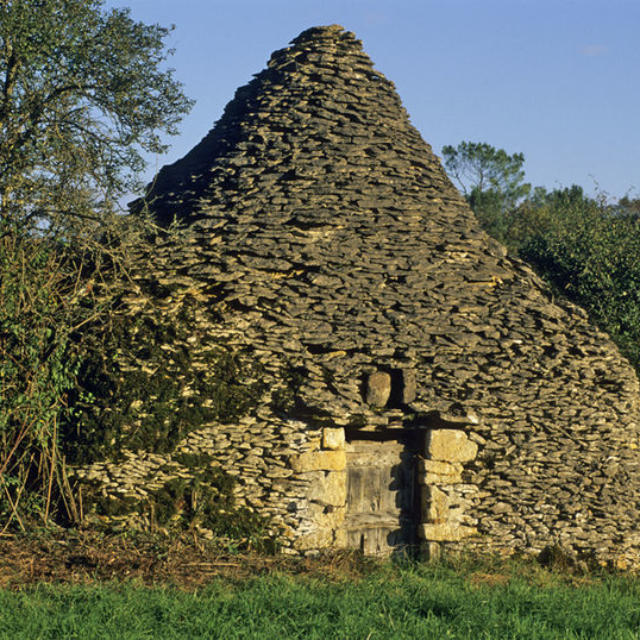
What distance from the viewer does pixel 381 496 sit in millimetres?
9742

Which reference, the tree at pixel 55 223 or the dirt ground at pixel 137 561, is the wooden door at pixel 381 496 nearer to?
the dirt ground at pixel 137 561

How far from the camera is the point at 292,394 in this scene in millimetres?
9477

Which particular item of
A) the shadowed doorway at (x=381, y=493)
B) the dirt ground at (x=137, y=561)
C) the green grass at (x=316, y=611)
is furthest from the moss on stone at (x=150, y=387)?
the green grass at (x=316, y=611)

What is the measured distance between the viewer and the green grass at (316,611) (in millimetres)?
6125

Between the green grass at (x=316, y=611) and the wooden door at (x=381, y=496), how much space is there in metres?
1.66

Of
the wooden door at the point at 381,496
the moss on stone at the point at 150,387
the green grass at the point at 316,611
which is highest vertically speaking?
the moss on stone at the point at 150,387

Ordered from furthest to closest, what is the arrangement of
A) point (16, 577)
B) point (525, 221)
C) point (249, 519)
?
point (525, 221) < point (249, 519) < point (16, 577)

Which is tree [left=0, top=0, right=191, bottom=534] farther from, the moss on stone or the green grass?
the green grass

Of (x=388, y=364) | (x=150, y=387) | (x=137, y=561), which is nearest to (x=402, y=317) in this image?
(x=388, y=364)

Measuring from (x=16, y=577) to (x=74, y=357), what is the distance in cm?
277

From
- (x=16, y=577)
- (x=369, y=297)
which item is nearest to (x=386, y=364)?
(x=369, y=297)

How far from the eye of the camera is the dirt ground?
7574mm

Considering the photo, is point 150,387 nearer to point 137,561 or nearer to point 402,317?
point 137,561

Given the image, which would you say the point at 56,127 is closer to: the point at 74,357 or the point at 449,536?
the point at 74,357
